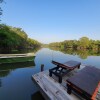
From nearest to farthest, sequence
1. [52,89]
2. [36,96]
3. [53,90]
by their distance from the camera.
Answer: [53,90], [52,89], [36,96]

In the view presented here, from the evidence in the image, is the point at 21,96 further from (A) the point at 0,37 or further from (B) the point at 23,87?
(A) the point at 0,37

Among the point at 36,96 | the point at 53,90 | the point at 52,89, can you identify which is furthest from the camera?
the point at 36,96

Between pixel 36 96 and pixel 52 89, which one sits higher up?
pixel 52 89

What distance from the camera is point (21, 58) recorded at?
16250 millimetres

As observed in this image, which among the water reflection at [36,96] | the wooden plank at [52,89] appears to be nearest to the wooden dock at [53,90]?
the wooden plank at [52,89]

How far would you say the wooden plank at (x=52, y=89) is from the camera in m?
4.64

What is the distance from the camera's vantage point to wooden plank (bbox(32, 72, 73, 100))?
4645 mm

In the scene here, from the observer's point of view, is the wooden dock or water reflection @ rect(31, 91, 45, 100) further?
water reflection @ rect(31, 91, 45, 100)

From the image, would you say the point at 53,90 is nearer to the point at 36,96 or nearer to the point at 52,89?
the point at 52,89

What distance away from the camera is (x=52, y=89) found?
5.29 m

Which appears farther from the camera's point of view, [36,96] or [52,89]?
[36,96]

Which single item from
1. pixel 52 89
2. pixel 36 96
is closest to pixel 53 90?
pixel 52 89

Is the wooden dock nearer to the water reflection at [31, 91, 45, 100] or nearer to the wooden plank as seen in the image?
the wooden plank

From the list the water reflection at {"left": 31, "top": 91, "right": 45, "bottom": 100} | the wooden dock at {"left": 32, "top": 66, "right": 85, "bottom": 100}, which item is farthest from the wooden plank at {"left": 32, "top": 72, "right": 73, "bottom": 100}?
the water reflection at {"left": 31, "top": 91, "right": 45, "bottom": 100}
